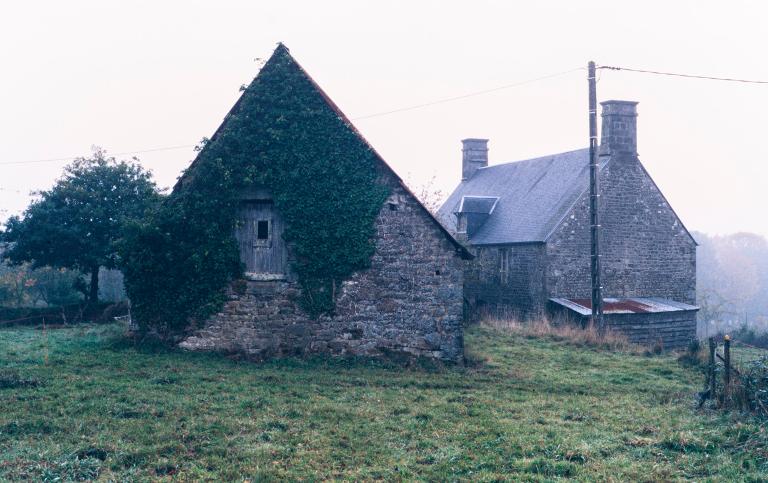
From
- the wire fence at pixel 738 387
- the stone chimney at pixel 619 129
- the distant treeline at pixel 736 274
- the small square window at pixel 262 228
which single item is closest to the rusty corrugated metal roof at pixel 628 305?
the stone chimney at pixel 619 129

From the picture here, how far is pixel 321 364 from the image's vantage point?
45.8 ft

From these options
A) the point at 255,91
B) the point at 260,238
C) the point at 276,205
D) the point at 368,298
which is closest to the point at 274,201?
the point at 276,205

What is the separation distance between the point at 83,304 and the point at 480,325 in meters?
16.3

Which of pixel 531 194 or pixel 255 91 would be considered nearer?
pixel 255 91

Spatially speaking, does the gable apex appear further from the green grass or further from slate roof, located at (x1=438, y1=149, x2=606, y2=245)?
slate roof, located at (x1=438, y1=149, x2=606, y2=245)

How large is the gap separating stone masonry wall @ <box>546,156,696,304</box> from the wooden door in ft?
43.0

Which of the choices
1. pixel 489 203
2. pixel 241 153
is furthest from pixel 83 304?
pixel 489 203

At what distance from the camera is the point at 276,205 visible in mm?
14797

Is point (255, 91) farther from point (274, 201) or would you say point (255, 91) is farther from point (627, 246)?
point (627, 246)

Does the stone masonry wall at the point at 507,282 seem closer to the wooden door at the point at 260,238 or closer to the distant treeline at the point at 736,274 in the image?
the wooden door at the point at 260,238

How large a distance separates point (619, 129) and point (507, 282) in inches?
306

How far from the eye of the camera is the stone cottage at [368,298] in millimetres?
14477

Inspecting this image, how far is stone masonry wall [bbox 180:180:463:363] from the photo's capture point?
14469 millimetres

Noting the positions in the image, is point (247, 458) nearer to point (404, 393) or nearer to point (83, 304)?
point (404, 393)
